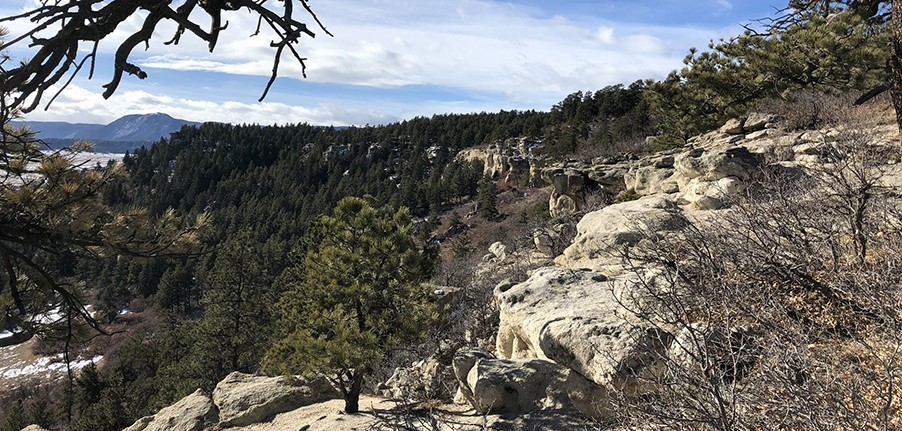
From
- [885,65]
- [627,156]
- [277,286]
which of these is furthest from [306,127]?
[885,65]

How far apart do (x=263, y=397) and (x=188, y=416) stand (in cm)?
167

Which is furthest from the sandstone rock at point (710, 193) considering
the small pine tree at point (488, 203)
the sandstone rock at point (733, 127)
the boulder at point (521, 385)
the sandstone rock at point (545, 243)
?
the small pine tree at point (488, 203)

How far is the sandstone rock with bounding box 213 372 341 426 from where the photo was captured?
32.7 feet

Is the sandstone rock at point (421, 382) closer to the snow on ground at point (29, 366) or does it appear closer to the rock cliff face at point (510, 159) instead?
the snow on ground at point (29, 366)

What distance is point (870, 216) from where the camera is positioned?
538cm

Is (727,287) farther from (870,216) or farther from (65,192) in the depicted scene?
(65,192)

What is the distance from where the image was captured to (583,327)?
19.7 ft

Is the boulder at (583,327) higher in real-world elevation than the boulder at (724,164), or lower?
lower

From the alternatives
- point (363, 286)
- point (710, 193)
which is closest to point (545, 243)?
point (710, 193)

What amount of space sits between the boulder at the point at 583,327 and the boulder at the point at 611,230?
2005 millimetres

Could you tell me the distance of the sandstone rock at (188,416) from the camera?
1011 centimetres

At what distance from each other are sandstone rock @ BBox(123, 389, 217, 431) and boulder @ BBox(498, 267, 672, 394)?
636 centimetres

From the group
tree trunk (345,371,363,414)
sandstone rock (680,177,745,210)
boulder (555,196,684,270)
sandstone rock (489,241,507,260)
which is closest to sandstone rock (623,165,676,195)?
sandstone rock (680,177,745,210)

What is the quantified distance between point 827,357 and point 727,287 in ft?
3.13
